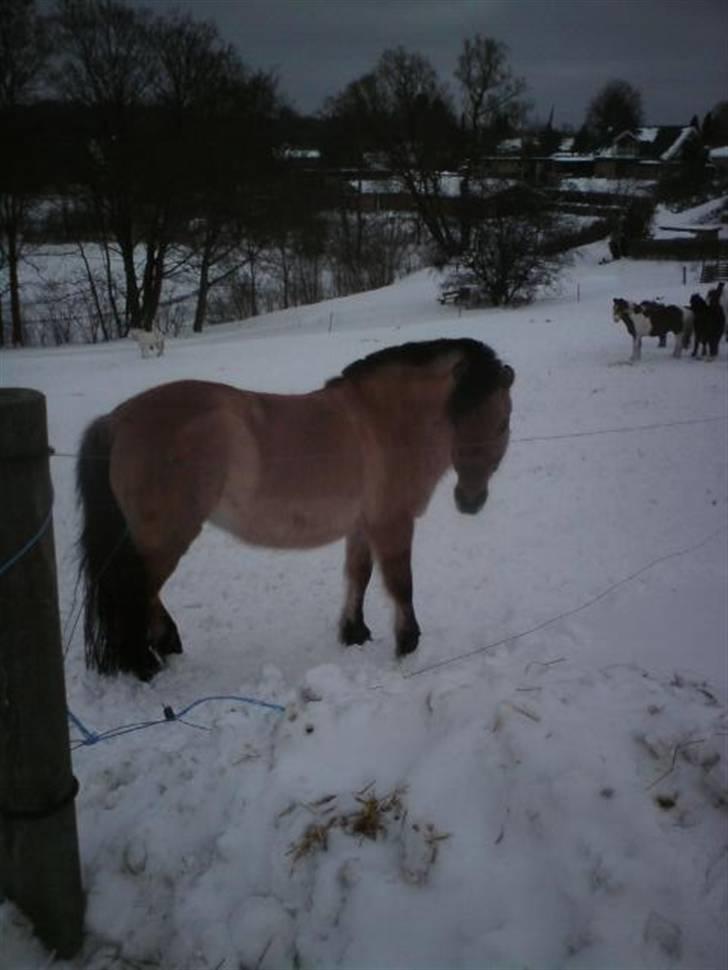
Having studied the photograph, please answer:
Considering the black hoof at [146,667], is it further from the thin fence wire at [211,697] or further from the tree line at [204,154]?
the tree line at [204,154]

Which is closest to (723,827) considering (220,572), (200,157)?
(220,572)

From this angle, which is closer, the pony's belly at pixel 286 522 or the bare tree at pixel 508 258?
the pony's belly at pixel 286 522

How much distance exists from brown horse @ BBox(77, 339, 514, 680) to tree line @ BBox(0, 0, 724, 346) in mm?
5239

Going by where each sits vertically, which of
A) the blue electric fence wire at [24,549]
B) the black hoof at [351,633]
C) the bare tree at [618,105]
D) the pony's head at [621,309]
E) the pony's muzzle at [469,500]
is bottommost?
the black hoof at [351,633]

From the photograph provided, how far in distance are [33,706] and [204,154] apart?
580 inches

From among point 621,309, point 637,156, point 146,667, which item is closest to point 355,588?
point 146,667

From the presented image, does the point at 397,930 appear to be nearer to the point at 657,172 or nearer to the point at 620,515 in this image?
the point at 620,515

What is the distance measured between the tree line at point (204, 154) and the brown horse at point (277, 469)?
524 cm

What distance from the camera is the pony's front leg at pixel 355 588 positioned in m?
3.81

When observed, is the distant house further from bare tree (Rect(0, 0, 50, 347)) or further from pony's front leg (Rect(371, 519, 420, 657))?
pony's front leg (Rect(371, 519, 420, 657))

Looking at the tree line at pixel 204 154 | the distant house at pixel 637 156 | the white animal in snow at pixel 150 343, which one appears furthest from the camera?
the distant house at pixel 637 156

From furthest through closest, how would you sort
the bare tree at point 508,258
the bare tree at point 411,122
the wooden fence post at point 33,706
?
1. the bare tree at point 508,258
2. the bare tree at point 411,122
3. the wooden fence post at point 33,706

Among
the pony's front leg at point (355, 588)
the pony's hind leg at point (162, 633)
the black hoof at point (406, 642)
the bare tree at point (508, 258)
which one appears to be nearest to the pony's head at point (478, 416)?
the pony's front leg at point (355, 588)

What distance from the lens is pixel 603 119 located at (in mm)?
9578
